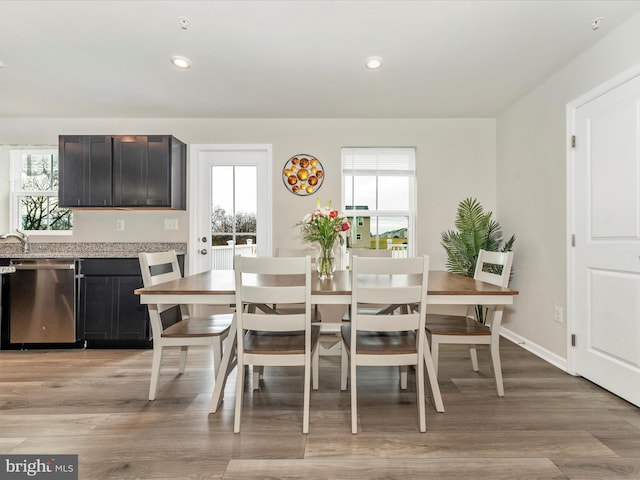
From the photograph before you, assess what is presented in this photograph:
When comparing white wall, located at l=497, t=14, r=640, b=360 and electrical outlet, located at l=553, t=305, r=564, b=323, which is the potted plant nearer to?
white wall, located at l=497, t=14, r=640, b=360

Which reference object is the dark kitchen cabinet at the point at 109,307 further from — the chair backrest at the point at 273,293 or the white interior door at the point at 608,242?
the white interior door at the point at 608,242

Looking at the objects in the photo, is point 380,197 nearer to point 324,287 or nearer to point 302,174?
point 302,174

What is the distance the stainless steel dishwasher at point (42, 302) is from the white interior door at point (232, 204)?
1.30 metres

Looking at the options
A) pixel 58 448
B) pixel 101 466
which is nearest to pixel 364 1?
pixel 101 466

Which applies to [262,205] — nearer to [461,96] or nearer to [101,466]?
[461,96]

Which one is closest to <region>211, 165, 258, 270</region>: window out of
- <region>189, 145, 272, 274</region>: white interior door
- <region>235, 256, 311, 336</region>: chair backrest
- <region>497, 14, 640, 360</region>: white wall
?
<region>189, 145, 272, 274</region>: white interior door

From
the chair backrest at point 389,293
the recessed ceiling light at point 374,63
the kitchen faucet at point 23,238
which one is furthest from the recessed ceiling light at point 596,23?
the kitchen faucet at point 23,238

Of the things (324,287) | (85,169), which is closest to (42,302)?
(85,169)

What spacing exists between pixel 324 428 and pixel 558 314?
7.27 ft

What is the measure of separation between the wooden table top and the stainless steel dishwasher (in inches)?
68.6

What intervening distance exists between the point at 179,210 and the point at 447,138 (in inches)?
125

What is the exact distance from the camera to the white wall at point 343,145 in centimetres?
406

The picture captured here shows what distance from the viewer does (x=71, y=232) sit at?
4.03m

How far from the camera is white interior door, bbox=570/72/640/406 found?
2197mm
